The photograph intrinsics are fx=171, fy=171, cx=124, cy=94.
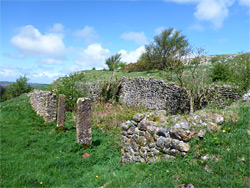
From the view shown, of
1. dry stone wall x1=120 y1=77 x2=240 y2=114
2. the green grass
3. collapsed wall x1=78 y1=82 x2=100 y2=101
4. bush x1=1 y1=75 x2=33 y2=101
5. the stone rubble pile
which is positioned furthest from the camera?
bush x1=1 y1=75 x2=33 y2=101

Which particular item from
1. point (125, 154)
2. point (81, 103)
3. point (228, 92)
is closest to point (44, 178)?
point (125, 154)

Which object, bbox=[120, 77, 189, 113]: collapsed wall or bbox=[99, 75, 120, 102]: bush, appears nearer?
bbox=[120, 77, 189, 113]: collapsed wall

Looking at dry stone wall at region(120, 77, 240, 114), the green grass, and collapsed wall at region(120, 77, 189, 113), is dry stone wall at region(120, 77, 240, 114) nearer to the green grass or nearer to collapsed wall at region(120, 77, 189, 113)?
collapsed wall at region(120, 77, 189, 113)

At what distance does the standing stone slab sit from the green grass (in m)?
0.37

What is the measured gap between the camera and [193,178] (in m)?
3.82

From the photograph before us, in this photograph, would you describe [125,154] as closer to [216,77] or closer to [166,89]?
[166,89]

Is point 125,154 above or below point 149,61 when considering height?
below

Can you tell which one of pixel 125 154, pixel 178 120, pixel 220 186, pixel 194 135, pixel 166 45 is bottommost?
pixel 125 154

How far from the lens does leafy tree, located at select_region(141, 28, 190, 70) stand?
82.4ft

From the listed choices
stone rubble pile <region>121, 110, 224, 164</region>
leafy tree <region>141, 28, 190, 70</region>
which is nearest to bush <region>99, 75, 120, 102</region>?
leafy tree <region>141, 28, 190, 70</region>

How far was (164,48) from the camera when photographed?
26.5m

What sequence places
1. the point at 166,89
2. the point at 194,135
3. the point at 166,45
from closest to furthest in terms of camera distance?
the point at 194,135
the point at 166,89
the point at 166,45

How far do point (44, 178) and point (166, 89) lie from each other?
1220cm

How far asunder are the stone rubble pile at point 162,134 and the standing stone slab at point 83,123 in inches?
112
